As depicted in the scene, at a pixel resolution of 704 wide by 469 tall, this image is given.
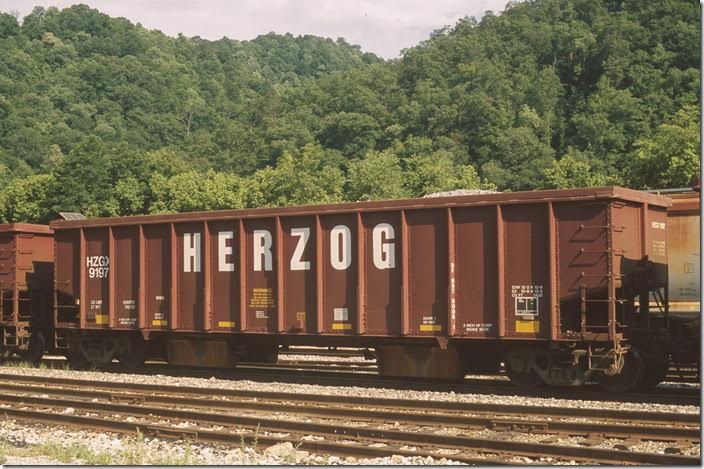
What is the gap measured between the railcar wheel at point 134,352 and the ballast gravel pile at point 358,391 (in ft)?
2.70

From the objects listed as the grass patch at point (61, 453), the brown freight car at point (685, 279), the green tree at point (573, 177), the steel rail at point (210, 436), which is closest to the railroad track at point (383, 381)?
the brown freight car at point (685, 279)

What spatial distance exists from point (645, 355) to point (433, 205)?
4570 millimetres

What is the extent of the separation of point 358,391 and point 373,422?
3438 millimetres

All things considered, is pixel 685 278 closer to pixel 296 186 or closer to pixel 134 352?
pixel 134 352

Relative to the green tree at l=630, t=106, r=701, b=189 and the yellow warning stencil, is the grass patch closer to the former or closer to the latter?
the yellow warning stencil

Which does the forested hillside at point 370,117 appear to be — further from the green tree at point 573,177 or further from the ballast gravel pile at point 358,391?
the ballast gravel pile at point 358,391

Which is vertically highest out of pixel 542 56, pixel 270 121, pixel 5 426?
pixel 542 56

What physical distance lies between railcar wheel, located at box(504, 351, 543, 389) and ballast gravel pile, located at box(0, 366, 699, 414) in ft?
2.54

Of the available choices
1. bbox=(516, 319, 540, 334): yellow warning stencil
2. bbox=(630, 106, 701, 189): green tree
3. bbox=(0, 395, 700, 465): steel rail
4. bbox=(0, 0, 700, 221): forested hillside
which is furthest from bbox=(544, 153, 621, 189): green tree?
bbox=(0, 395, 700, 465): steel rail

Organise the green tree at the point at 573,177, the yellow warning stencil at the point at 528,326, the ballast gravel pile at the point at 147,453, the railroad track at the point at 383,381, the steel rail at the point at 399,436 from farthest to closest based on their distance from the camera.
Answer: the green tree at the point at 573,177 < the yellow warning stencil at the point at 528,326 < the railroad track at the point at 383,381 < the ballast gravel pile at the point at 147,453 < the steel rail at the point at 399,436

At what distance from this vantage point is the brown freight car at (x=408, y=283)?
51.6 ft

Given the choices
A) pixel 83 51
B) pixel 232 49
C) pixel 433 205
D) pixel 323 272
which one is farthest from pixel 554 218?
pixel 232 49

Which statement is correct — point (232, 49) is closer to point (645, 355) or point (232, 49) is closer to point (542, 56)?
point (542, 56)

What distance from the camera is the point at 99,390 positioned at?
17.6 metres
